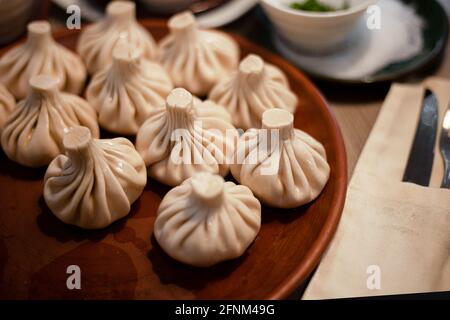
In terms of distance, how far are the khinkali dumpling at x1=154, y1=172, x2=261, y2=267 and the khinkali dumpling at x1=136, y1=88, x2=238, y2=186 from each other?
0.47 feet

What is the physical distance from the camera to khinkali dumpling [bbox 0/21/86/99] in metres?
1.66

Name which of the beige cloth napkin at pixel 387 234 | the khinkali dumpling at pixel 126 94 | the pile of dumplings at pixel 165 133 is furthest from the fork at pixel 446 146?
the khinkali dumpling at pixel 126 94

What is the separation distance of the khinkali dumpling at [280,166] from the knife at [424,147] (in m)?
0.31

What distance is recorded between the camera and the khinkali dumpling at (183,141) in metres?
1.39

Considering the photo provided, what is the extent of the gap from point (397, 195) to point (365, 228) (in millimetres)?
150

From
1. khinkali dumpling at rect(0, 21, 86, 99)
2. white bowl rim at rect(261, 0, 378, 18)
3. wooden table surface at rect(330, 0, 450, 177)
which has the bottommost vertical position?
wooden table surface at rect(330, 0, 450, 177)

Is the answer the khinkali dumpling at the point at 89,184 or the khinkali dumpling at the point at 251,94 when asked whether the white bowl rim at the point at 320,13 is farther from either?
the khinkali dumpling at the point at 89,184

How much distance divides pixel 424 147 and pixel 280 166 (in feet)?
1.72

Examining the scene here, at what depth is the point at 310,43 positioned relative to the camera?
1902mm

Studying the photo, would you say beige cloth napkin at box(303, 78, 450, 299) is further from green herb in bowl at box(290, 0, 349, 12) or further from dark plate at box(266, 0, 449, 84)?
green herb in bowl at box(290, 0, 349, 12)

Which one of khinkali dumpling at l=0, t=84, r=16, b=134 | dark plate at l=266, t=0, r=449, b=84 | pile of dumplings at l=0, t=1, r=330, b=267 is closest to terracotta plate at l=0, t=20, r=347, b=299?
pile of dumplings at l=0, t=1, r=330, b=267

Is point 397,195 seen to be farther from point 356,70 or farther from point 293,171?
point 356,70

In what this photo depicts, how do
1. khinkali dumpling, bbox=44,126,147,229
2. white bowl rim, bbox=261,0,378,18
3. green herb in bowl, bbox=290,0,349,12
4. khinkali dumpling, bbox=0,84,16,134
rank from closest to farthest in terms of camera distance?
khinkali dumpling, bbox=44,126,147,229 < khinkali dumpling, bbox=0,84,16,134 < white bowl rim, bbox=261,0,378,18 < green herb in bowl, bbox=290,0,349,12
